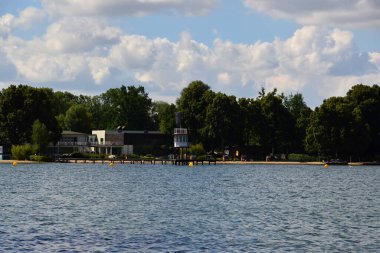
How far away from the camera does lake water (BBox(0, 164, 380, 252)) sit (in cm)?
4275

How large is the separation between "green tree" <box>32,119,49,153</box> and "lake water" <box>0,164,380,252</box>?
224ft

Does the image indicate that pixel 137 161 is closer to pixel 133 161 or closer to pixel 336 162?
pixel 133 161

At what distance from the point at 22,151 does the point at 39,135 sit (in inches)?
256

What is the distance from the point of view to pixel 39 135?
162 m

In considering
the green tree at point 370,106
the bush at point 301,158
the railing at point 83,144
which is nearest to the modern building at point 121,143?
the railing at point 83,144

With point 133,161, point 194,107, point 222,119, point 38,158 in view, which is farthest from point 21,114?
point 222,119

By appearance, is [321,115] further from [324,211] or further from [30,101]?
[324,211]

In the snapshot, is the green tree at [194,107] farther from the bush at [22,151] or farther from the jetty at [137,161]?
the bush at [22,151]

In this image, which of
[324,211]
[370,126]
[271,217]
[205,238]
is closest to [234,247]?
[205,238]

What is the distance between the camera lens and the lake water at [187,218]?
42.8 m

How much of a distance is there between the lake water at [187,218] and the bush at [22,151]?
7179 centimetres

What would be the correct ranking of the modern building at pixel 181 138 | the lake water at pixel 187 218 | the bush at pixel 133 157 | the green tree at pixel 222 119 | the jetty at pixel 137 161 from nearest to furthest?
the lake water at pixel 187 218, the modern building at pixel 181 138, the jetty at pixel 137 161, the green tree at pixel 222 119, the bush at pixel 133 157

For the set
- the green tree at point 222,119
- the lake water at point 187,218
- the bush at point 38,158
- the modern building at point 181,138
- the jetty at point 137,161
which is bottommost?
the lake water at point 187,218

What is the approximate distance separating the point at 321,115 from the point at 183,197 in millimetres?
96147
